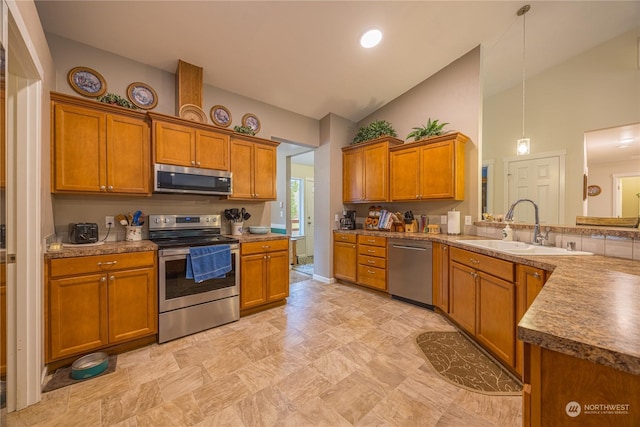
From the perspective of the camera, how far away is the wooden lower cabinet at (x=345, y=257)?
12.8 feet

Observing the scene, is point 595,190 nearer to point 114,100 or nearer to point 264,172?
point 264,172

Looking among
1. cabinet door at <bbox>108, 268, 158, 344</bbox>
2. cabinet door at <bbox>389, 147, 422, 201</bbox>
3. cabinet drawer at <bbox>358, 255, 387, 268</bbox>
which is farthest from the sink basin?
cabinet door at <bbox>108, 268, 158, 344</bbox>

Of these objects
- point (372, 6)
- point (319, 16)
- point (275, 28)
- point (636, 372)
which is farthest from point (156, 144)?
point (636, 372)

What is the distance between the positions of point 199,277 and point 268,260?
816 mm

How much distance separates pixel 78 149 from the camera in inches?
86.0

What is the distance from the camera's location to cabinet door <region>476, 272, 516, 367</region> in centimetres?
186

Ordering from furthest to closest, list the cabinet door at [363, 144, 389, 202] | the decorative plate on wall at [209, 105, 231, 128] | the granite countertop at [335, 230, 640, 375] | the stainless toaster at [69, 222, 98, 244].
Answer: the cabinet door at [363, 144, 389, 202] → the decorative plate on wall at [209, 105, 231, 128] → the stainless toaster at [69, 222, 98, 244] → the granite countertop at [335, 230, 640, 375]

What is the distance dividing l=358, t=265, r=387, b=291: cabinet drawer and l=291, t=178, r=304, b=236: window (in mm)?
3168

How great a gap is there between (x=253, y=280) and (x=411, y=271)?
1955 mm

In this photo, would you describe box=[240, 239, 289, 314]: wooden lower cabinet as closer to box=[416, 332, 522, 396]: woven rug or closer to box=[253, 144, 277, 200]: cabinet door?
box=[253, 144, 277, 200]: cabinet door

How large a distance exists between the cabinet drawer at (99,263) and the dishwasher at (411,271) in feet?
9.03

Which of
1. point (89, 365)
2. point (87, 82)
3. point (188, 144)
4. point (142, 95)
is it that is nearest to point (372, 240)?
point (188, 144)

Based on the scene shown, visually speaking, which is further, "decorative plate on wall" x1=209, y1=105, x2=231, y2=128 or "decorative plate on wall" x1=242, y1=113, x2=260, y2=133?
"decorative plate on wall" x1=242, y1=113, x2=260, y2=133

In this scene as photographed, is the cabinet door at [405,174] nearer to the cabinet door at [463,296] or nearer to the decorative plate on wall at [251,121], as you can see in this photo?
the cabinet door at [463,296]
